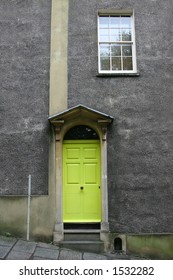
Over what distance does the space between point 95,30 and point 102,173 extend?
443cm

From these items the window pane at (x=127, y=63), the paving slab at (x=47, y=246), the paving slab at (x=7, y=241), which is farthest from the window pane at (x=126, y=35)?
the paving slab at (x=7, y=241)

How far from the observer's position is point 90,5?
29.8 ft

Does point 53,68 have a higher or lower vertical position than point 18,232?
higher

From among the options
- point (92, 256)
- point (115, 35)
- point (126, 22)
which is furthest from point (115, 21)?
point (92, 256)

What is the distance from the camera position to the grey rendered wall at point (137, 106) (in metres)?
7.95

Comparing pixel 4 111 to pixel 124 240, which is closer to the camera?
pixel 124 240

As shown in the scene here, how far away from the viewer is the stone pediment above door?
8.10m

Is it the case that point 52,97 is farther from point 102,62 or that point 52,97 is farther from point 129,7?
point 129,7

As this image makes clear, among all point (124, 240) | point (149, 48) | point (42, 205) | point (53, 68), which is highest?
point (149, 48)

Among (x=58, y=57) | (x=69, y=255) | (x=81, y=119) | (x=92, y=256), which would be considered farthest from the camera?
(x=58, y=57)

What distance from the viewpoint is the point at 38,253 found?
22.5 feet

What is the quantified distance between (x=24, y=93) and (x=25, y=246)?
427 centimetres

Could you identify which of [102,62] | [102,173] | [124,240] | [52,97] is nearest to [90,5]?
[102,62]

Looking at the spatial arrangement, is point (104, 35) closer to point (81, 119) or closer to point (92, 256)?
point (81, 119)
